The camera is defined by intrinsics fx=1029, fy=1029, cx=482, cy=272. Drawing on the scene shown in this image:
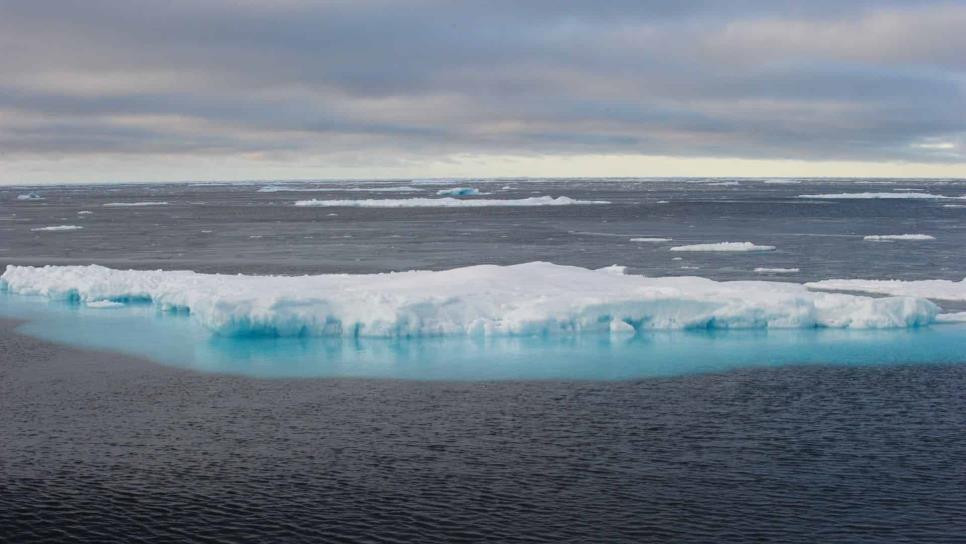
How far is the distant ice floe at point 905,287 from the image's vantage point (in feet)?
84.9

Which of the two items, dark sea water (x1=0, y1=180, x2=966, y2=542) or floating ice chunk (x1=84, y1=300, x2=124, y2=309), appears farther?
floating ice chunk (x1=84, y1=300, x2=124, y2=309)

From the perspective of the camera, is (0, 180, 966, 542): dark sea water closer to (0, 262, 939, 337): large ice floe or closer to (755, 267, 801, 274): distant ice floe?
(0, 262, 939, 337): large ice floe

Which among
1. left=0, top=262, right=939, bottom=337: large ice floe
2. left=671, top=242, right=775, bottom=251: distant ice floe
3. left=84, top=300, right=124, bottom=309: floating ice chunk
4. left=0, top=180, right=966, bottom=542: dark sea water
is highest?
left=671, top=242, right=775, bottom=251: distant ice floe

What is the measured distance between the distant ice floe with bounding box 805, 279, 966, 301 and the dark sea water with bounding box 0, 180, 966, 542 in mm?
Answer: 4572

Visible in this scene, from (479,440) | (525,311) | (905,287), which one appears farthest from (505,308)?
(905,287)

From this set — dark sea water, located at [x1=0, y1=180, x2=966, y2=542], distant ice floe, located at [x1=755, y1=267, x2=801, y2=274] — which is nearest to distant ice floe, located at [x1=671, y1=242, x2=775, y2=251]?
distant ice floe, located at [x1=755, y1=267, x2=801, y2=274]

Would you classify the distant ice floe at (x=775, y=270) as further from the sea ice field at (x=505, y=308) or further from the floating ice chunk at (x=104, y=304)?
the floating ice chunk at (x=104, y=304)

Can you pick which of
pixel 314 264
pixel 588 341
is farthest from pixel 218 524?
pixel 314 264

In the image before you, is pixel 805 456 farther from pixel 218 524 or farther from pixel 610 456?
pixel 218 524

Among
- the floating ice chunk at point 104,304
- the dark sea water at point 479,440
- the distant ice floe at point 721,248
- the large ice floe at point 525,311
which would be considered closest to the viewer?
the dark sea water at point 479,440

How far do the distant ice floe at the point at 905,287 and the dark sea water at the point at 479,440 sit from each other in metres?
4.57

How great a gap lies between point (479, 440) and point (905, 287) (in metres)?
17.3

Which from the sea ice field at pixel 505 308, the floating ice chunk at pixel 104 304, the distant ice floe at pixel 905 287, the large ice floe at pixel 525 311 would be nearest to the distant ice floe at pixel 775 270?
the sea ice field at pixel 505 308

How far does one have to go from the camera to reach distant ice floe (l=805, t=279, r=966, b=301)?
25.9 m
